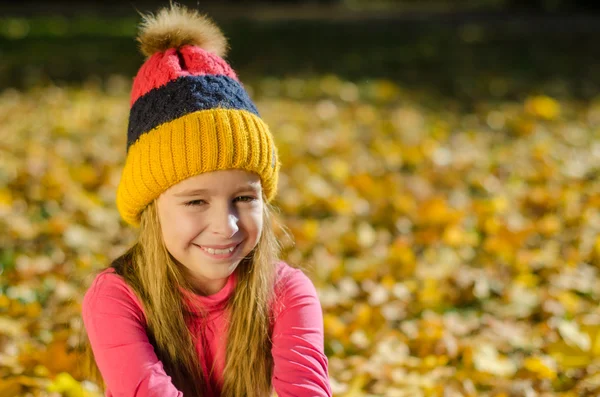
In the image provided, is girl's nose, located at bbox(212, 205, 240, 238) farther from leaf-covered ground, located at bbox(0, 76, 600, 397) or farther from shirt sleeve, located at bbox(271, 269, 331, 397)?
leaf-covered ground, located at bbox(0, 76, 600, 397)

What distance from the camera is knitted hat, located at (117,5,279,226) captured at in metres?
1.83

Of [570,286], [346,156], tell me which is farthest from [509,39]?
[570,286]

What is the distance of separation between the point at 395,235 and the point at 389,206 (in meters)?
0.28

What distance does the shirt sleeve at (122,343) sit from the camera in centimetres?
185

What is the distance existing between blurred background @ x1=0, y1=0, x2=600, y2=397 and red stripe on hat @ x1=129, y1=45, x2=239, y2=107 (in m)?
0.81

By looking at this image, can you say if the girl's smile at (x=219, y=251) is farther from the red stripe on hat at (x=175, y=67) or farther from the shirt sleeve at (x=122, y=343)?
the red stripe on hat at (x=175, y=67)

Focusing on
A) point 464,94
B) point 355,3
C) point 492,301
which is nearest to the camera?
point 492,301

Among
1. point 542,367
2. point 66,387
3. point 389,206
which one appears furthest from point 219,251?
point 389,206

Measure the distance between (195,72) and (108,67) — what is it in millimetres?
5733

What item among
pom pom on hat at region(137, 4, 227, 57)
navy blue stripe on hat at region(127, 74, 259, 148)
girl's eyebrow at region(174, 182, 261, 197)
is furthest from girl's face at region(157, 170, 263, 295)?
pom pom on hat at region(137, 4, 227, 57)

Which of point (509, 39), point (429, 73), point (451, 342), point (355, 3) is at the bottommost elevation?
point (451, 342)

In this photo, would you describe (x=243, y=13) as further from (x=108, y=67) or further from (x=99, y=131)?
(x=99, y=131)

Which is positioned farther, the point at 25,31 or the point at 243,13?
the point at 243,13

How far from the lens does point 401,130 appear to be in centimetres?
545
